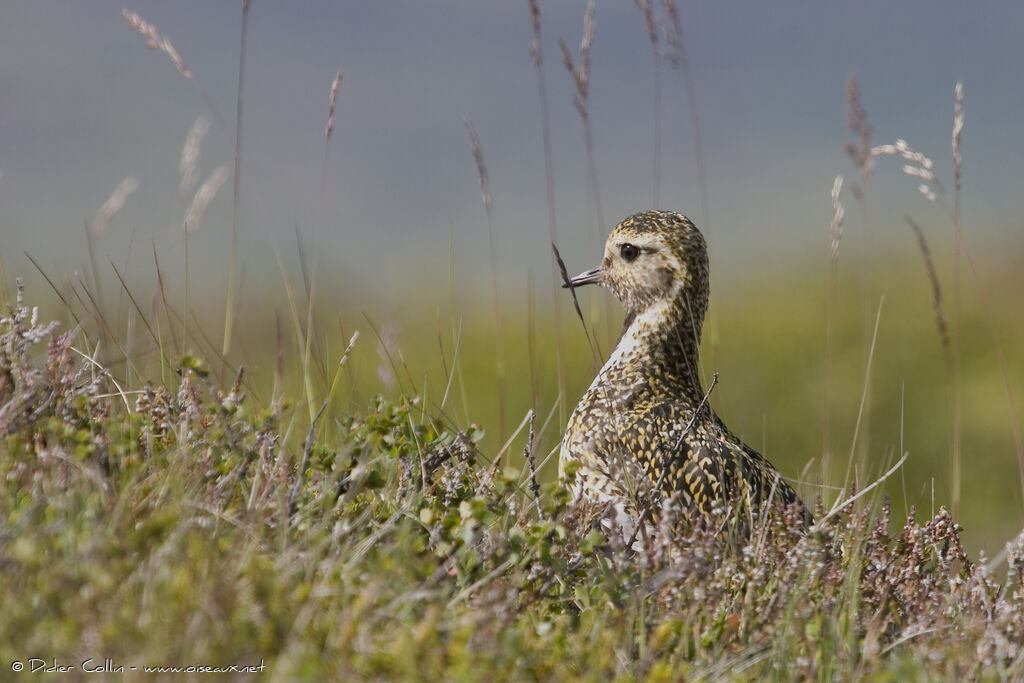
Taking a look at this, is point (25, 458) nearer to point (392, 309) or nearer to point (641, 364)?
point (641, 364)

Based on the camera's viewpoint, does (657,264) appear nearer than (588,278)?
Yes

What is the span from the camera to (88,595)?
237cm

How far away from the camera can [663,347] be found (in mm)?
5352

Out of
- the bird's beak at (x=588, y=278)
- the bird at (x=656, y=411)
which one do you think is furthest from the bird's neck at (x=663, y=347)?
the bird's beak at (x=588, y=278)

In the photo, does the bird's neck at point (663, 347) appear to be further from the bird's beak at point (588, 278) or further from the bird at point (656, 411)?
the bird's beak at point (588, 278)

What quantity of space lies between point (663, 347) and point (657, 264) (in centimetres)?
45

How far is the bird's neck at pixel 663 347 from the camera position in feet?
17.3

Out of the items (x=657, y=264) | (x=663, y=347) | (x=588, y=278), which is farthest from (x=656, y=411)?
(x=588, y=278)

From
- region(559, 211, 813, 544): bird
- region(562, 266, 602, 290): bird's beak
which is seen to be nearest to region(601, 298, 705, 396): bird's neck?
region(559, 211, 813, 544): bird

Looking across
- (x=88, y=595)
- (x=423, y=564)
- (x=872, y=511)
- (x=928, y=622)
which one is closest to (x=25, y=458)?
(x=88, y=595)

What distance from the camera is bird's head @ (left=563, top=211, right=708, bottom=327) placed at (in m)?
5.46

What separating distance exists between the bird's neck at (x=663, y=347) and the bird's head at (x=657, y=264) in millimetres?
39

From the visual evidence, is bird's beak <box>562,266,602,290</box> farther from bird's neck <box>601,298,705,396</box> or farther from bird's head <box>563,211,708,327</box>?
bird's neck <box>601,298,705,396</box>

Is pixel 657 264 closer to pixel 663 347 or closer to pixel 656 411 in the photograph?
pixel 663 347
